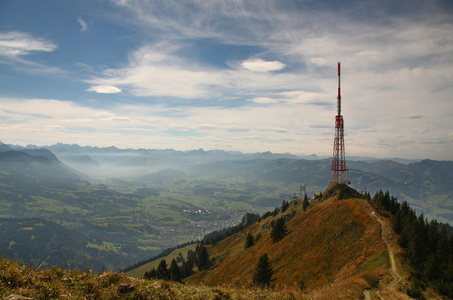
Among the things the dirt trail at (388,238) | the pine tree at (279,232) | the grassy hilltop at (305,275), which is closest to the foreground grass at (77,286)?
the grassy hilltop at (305,275)

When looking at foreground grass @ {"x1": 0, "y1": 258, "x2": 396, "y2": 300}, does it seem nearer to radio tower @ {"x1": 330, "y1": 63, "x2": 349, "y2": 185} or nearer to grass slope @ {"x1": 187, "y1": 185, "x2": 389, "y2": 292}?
grass slope @ {"x1": 187, "y1": 185, "x2": 389, "y2": 292}

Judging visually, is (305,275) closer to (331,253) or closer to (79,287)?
(331,253)

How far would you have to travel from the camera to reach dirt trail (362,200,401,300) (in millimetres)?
25094

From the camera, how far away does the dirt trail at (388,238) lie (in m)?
25.1

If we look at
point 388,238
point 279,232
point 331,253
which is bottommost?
point 279,232

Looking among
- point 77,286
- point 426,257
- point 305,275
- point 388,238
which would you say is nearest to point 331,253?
point 305,275

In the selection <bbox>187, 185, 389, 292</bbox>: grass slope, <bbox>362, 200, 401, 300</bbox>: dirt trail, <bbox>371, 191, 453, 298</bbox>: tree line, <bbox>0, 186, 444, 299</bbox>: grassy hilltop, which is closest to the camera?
<bbox>0, 186, 444, 299</bbox>: grassy hilltop

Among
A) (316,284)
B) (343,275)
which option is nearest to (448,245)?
(343,275)

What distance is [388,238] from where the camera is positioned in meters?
36.8

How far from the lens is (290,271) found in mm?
42750

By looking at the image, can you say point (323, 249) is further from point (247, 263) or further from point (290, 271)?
point (247, 263)

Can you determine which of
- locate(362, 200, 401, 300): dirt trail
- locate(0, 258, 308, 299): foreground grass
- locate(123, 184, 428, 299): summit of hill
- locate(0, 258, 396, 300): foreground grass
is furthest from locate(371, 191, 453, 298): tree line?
locate(0, 258, 308, 299): foreground grass

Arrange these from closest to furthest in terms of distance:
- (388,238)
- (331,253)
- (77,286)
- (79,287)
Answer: (79,287), (77,286), (388,238), (331,253)

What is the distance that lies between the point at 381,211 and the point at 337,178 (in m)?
35.1
